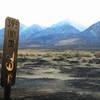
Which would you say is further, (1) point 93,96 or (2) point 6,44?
(1) point 93,96

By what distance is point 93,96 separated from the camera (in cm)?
1566

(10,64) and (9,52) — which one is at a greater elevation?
(9,52)

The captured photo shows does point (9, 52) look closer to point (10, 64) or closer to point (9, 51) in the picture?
point (9, 51)

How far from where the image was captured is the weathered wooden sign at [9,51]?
7914mm

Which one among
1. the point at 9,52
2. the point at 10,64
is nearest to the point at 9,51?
the point at 9,52

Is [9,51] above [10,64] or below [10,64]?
above

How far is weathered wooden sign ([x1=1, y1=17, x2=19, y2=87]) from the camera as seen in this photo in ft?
26.0

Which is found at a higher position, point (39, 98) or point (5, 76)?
point (5, 76)

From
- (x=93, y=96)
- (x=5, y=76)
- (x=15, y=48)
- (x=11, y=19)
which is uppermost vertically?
(x=11, y=19)

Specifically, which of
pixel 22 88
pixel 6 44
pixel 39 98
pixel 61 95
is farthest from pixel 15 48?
pixel 22 88

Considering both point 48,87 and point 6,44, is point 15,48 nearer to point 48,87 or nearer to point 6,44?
point 6,44

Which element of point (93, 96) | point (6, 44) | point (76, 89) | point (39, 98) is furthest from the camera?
point (76, 89)

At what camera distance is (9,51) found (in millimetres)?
8031

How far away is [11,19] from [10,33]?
32cm
